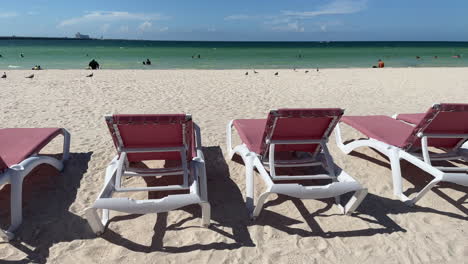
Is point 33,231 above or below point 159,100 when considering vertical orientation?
below

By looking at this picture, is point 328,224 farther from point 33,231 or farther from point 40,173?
point 40,173

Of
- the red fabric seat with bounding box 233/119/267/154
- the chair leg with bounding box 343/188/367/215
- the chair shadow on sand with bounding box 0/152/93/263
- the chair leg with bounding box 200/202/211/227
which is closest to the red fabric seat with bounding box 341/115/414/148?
the chair leg with bounding box 343/188/367/215

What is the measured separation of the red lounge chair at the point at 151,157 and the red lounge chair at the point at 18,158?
2.18ft

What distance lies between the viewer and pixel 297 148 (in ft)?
10.2

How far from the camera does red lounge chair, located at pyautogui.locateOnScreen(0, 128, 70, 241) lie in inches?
93.6

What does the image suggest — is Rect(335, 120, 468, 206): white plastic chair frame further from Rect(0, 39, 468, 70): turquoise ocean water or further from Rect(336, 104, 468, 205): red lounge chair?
Rect(0, 39, 468, 70): turquoise ocean water

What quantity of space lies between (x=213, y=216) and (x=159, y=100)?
5.40 meters

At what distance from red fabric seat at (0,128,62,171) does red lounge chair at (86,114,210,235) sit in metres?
0.85

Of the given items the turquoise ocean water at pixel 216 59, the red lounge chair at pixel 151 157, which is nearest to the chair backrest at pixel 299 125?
the red lounge chair at pixel 151 157

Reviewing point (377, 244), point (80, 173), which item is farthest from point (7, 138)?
point (377, 244)

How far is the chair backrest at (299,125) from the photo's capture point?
262 cm

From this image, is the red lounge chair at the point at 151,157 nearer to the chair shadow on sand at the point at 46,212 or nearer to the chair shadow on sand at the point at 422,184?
the chair shadow on sand at the point at 46,212

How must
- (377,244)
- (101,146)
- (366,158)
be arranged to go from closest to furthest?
(377,244), (366,158), (101,146)

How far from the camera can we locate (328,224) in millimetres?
2574
